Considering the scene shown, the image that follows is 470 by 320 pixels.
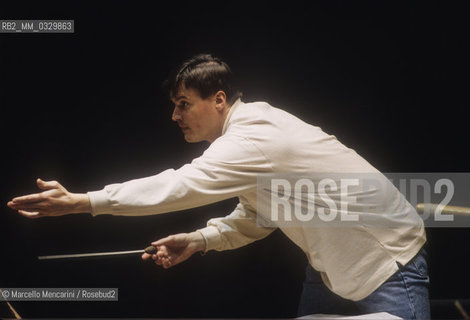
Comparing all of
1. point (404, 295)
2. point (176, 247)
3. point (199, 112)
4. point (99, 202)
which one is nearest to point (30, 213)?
point (99, 202)

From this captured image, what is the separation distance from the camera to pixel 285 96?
286 centimetres

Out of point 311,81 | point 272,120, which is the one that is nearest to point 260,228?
point 272,120

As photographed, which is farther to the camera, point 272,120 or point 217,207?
point 217,207

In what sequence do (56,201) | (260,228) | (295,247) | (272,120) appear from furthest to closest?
(295,247)
(260,228)
(272,120)
(56,201)

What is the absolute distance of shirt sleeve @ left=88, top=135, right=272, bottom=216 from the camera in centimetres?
172

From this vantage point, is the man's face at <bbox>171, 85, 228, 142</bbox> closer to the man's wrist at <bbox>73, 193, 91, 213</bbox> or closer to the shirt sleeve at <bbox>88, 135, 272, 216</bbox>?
the shirt sleeve at <bbox>88, 135, 272, 216</bbox>

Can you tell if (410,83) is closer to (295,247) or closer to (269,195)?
(295,247)

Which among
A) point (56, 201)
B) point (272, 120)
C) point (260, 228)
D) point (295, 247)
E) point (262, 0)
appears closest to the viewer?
point (56, 201)

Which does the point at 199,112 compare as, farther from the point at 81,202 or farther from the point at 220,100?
the point at 81,202

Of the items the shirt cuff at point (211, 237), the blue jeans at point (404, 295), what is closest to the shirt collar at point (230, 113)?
the shirt cuff at point (211, 237)

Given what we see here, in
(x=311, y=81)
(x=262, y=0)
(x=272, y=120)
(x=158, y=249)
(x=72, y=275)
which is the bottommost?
(x=72, y=275)

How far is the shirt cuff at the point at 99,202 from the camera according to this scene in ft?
5.54

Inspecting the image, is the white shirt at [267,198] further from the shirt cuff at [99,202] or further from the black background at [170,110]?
the black background at [170,110]

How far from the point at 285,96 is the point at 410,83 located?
1.87ft
